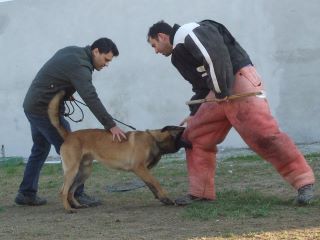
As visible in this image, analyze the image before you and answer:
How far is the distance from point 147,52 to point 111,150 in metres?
5.98

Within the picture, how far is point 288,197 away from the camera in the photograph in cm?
612

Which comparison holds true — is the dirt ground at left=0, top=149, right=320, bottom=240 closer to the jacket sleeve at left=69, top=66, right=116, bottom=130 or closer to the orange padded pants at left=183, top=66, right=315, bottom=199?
the orange padded pants at left=183, top=66, right=315, bottom=199

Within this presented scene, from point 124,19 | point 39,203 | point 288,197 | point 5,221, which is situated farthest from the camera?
point 124,19

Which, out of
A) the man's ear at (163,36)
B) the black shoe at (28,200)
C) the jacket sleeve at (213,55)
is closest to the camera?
the jacket sleeve at (213,55)

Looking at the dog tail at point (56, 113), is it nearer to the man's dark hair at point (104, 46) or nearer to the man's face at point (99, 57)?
the man's face at point (99, 57)

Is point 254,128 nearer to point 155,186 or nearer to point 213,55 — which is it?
point 213,55

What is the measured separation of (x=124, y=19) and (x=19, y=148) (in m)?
3.45

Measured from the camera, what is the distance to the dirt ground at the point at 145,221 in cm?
452

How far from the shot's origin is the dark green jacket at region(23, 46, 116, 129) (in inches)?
235

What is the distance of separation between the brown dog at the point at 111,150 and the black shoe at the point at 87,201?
0.11 meters

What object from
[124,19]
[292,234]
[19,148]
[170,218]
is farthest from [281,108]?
[292,234]

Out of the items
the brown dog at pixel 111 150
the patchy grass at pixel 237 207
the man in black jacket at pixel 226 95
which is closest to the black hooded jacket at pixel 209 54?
the man in black jacket at pixel 226 95

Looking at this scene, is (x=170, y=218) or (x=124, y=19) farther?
(x=124, y=19)

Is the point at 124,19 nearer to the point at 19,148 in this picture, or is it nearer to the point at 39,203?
the point at 19,148
